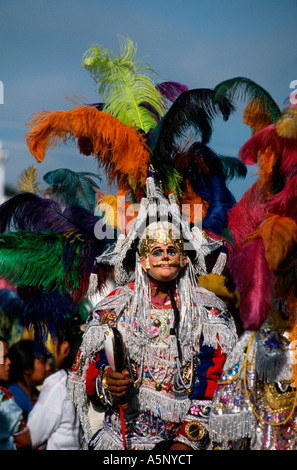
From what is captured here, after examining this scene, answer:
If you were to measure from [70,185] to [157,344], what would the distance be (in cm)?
152

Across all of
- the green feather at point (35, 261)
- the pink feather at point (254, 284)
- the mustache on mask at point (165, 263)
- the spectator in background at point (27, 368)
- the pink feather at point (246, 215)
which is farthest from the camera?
the spectator in background at point (27, 368)

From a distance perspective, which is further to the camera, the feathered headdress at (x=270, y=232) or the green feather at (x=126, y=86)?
the green feather at (x=126, y=86)

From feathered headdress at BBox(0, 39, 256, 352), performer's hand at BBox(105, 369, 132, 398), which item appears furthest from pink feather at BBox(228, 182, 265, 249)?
performer's hand at BBox(105, 369, 132, 398)

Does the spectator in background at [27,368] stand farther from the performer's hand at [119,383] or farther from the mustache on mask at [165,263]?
the mustache on mask at [165,263]

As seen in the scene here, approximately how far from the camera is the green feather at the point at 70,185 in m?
4.50

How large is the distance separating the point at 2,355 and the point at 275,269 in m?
2.08

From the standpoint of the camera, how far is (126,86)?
4.17 meters

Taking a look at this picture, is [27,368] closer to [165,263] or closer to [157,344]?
[157,344]

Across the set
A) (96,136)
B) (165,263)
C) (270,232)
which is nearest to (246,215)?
(165,263)

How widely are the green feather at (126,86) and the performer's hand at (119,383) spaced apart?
1.64 m

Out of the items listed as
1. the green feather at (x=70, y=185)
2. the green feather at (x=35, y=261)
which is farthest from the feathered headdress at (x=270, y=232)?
the green feather at (x=70, y=185)

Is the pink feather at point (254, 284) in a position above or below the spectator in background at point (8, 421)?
above
